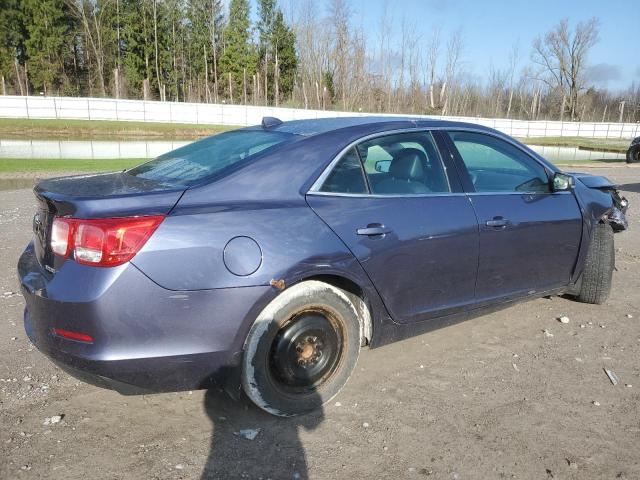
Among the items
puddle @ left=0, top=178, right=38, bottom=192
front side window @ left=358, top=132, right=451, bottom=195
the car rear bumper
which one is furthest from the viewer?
puddle @ left=0, top=178, right=38, bottom=192

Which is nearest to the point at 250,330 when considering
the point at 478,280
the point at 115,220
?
the point at 115,220

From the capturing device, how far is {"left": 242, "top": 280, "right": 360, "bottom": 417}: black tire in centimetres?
278

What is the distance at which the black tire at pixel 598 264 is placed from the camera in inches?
181

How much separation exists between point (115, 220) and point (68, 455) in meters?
1.17

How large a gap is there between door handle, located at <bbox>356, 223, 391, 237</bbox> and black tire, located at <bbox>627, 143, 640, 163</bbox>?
2275 cm

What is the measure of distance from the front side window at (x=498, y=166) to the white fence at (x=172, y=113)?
33.4m

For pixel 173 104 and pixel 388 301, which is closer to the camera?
pixel 388 301

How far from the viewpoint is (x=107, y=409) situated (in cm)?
304

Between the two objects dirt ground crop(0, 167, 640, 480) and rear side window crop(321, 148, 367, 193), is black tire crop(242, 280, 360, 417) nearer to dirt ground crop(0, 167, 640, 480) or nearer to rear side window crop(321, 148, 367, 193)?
dirt ground crop(0, 167, 640, 480)

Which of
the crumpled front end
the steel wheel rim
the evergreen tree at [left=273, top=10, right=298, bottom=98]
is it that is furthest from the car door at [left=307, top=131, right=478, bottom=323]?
the evergreen tree at [left=273, top=10, right=298, bottom=98]

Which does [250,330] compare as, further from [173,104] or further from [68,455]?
[173,104]

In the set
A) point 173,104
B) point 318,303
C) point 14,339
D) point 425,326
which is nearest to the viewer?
point 318,303

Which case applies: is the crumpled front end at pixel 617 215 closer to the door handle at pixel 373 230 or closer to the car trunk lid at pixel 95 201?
the door handle at pixel 373 230

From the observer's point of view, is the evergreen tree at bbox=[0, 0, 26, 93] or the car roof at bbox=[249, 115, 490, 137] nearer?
the car roof at bbox=[249, 115, 490, 137]
